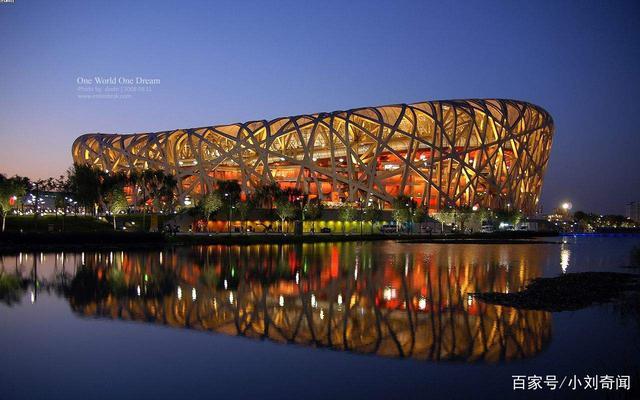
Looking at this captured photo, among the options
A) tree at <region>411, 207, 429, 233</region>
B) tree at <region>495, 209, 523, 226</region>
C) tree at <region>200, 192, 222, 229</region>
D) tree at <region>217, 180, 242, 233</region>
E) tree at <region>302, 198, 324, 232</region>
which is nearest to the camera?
tree at <region>200, 192, 222, 229</region>

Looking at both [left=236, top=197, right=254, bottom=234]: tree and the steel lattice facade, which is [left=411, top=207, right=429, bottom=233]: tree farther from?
[left=236, top=197, right=254, bottom=234]: tree

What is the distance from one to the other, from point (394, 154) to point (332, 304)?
243ft

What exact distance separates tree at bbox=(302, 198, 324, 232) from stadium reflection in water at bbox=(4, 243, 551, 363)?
47401 mm

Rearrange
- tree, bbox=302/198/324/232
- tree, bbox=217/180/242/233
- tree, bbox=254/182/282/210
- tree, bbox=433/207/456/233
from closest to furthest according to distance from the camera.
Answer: tree, bbox=217/180/242/233 < tree, bbox=302/198/324/232 < tree, bbox=254/182/282/210 < tree, bbox=433/207/456/233

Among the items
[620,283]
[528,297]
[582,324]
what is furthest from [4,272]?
[620,283]

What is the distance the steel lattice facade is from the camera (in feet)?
296

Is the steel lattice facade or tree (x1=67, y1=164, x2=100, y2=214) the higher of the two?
the steel lattice facade

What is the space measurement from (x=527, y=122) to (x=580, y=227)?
286 feet

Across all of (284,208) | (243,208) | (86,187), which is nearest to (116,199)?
(86,187)

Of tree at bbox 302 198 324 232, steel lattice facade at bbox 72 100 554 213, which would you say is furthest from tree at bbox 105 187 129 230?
steel lattice facade at bbox 72 100 554 213

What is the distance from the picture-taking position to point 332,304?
685 inches

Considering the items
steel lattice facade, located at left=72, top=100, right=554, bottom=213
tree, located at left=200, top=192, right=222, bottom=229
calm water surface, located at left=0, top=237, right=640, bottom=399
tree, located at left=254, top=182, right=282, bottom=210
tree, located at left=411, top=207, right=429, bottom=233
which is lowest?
calm water surface, located at left=0, top=237, right=640, bottom=399

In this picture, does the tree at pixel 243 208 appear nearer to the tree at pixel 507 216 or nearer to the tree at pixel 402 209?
the tree at pixel 402 209

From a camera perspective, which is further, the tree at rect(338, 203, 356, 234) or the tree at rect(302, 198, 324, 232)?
the tree at rect(338, 203, 356, 234)
